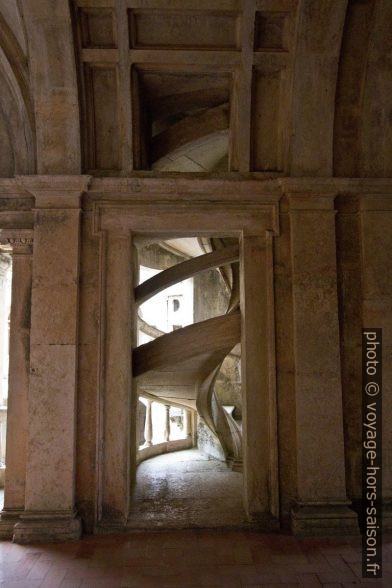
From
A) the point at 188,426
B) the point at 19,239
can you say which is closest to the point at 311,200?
the point at 19,239

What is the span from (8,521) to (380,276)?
425 cm

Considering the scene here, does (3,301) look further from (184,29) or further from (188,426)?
(184,29)

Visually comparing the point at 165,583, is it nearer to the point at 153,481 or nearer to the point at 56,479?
the point at 56,479

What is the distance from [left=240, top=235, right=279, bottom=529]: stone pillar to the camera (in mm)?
4688

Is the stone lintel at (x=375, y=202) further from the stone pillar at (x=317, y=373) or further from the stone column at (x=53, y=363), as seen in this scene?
the stone column at (x=53, y=363)

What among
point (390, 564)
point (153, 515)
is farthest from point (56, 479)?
point (390, 564)

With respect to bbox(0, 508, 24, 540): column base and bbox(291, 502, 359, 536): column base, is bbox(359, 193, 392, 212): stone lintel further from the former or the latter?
bbox(0, 508, 24, 540): column base

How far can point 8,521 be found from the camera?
4566 millimetres

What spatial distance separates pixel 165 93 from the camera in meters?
5.48

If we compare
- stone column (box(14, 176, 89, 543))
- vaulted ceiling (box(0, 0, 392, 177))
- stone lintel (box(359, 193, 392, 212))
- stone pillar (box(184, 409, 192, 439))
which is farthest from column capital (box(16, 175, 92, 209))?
stone pillar (box(184, 409, 192, 439))

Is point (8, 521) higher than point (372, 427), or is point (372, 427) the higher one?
point (372, 427)

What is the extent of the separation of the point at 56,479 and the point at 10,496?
559mm

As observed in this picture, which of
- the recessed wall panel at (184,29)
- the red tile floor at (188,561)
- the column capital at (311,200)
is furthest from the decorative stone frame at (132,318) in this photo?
the recessed wall panel at (184,29)

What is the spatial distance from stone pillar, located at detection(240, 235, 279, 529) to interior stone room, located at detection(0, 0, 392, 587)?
0.06 feet
